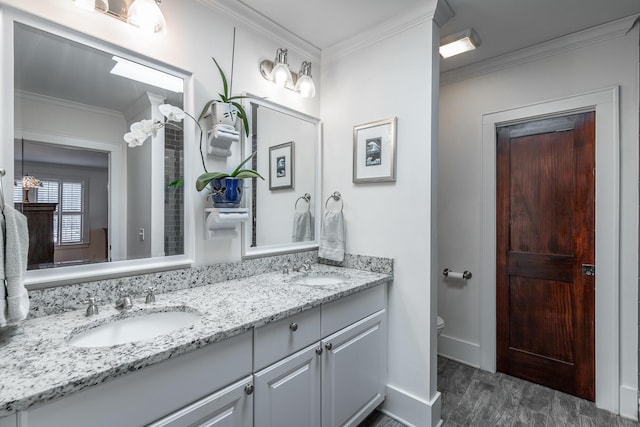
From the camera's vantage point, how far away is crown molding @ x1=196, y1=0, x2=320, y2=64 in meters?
1.63

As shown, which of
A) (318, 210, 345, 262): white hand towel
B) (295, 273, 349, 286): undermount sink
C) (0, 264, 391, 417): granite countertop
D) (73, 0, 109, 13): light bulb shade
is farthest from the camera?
(318, 210, 345, 262): white hand towel

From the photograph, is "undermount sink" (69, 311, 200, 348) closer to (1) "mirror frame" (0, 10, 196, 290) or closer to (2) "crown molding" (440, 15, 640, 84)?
(1) "mirror frame" (0, 10, 196, 290)

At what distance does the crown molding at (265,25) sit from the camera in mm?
1631

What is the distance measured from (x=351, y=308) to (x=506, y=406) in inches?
51.6

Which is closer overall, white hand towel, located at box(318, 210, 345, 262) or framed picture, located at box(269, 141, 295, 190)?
framed picture, located at box(269, 141, 295, 190)

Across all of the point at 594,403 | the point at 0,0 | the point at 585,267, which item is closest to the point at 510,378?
the point at 594,403

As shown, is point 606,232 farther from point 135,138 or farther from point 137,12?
point 137,12

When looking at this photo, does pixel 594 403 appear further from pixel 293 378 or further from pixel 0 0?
pixel 0 0

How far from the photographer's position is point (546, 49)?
2.08m

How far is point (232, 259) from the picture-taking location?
67.0 inches

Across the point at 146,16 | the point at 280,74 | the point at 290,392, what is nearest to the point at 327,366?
the point at 290,392

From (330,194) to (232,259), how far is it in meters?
0.85

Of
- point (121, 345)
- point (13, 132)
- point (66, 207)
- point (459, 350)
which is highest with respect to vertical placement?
point (13, 132)

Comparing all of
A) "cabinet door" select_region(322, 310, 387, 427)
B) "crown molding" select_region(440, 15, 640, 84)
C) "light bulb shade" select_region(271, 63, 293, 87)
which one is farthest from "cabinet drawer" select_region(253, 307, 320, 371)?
"crown molding" select_region(440, 15, 640, 84)
